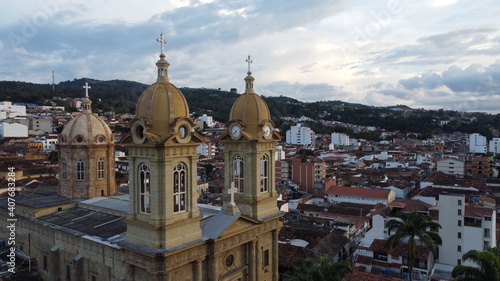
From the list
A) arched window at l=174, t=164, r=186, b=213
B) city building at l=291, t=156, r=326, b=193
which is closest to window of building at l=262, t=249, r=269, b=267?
arched window at l=174, t=164, r=186, b=213

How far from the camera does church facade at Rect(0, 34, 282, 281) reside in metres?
15.2

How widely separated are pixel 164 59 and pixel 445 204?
108 feet

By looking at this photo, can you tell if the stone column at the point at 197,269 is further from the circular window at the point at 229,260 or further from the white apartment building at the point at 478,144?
the white apartment building at the point at 478,144

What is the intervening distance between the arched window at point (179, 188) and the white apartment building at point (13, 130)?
4199 inches

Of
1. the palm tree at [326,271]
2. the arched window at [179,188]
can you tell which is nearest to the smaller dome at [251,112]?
the arched window at [179,188]

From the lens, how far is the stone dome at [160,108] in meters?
15.3

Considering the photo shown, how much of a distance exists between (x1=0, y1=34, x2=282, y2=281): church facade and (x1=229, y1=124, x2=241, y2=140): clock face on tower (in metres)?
0.06

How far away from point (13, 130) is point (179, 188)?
107701mm

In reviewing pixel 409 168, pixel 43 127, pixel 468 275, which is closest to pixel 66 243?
pixel 468 275

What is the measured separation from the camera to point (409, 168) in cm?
8781

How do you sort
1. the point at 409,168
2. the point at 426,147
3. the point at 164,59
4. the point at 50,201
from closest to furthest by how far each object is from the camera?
the point at 164,59 < the point at 50,201 < the point at 409,168 < the point at 426,147

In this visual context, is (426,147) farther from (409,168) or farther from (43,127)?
(43,127)

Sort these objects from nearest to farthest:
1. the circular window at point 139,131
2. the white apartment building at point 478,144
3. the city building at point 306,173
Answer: the circular window at point 139,131
the city building at point 306,173
the white apartment building at point 478,144

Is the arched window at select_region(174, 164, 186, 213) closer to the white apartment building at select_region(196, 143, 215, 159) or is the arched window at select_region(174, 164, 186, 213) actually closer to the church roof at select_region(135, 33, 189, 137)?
the church roof at select_region(135, 33, 189, 137)
